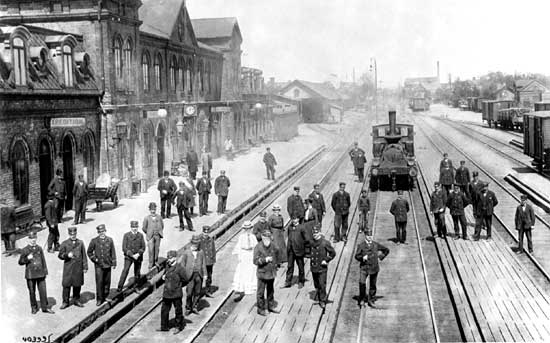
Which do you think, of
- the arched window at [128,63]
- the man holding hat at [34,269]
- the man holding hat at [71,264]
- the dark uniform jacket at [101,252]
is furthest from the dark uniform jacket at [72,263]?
the arched window at [128,63]

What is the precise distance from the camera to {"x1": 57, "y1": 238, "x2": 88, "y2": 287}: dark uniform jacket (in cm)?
1168

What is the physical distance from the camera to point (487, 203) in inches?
654

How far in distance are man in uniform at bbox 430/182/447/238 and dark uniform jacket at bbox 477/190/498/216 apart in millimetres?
913

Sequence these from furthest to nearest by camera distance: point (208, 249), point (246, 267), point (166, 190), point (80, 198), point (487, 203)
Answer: point (166, 190), point (80, 198), point (487, 203), point (208, 249), point (246, 267)

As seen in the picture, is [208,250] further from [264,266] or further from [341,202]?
[341,202]

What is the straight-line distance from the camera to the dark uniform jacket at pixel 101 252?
11977 mm

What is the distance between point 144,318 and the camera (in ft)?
38.6

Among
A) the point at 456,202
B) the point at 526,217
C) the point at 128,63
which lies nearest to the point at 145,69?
the point at 128,63

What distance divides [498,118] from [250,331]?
2200 inches

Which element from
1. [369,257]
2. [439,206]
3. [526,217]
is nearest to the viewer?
[369,257]

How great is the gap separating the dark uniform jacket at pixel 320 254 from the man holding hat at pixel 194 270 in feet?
6.57

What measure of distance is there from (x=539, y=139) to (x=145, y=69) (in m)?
16.9

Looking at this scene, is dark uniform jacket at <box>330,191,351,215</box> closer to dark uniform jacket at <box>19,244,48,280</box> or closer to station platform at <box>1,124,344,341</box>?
station platform at <box>1,124,344,341</box>

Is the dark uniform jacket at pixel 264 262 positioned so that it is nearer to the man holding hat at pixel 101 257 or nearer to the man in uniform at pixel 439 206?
the man holding hat at pixel 101 257
